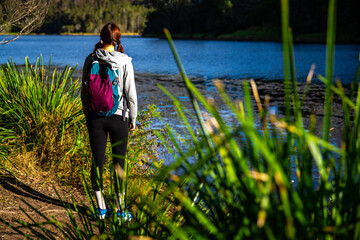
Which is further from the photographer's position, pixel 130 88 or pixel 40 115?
pixel 40 115

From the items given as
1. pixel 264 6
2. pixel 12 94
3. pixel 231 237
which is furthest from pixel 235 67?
pixel 264 6

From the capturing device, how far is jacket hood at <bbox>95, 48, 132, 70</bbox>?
340 cm

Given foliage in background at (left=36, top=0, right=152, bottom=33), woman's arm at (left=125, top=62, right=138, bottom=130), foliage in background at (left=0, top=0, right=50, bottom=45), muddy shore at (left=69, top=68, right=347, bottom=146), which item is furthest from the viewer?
foliage in background at (left=36, top=0, right=152, bottom=33)

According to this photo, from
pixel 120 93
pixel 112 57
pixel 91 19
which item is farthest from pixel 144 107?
pixel 91 19

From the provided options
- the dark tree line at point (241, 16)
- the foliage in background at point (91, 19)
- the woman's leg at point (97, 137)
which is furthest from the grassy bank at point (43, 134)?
the foliage in background at point (91, 19)

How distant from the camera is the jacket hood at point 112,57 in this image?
3402 millimetres

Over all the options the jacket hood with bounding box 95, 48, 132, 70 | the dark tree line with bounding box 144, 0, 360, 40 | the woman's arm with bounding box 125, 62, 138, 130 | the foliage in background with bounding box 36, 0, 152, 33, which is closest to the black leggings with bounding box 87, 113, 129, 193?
the woman's arm with bounding box 125, 62, 138, 130

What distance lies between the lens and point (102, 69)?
345 cm

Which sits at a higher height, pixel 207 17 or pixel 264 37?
pixel 207 17

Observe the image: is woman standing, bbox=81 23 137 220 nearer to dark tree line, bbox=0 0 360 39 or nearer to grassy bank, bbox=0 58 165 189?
grassy bank, bbox=0 58 165 189

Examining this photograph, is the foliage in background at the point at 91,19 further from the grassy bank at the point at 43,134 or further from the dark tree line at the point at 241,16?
the grassy bank at the point at 43,134

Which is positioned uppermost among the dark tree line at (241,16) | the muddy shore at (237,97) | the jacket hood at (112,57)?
the dark tree line at (241,16)

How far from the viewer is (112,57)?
341cm

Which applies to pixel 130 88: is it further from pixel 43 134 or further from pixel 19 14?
pixel 19 14
